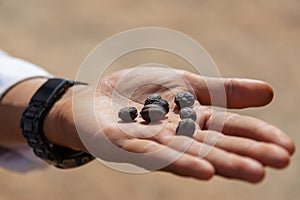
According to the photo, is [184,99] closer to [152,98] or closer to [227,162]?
[152,98]

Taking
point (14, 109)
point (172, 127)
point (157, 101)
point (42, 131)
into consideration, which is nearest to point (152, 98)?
point (157, 101)

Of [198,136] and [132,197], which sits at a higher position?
[198,136]

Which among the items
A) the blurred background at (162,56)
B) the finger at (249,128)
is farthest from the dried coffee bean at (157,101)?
the blurred background at (162,56)

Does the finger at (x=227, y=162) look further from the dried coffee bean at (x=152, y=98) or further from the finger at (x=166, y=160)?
the dried coffee bean at (x=152, y=98)

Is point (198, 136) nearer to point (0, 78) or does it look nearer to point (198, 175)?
point (198, 175)

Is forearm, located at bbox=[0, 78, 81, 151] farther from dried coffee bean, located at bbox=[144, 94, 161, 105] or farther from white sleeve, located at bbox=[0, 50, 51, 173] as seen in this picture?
dried coffee bean, located at bbox=[144, 94, 161, 105]

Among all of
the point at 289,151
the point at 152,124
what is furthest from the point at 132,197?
the point at 289,151
